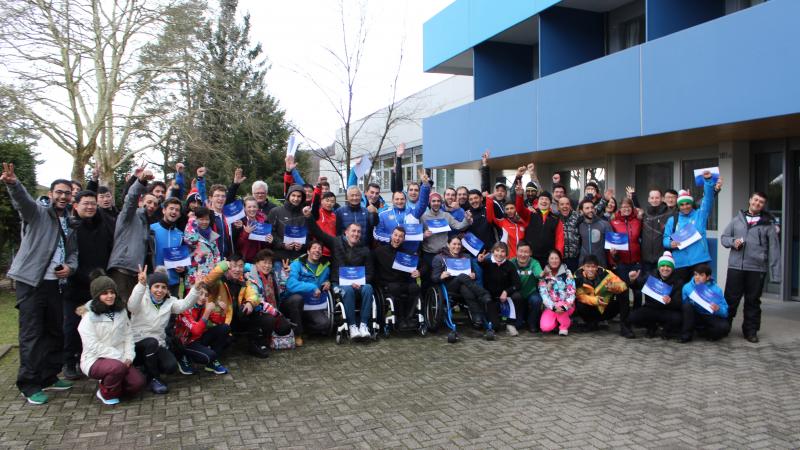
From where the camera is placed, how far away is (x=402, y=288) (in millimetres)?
7621

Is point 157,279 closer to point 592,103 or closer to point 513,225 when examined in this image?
point 513,225

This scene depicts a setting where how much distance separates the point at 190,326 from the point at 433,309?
328 centimetres

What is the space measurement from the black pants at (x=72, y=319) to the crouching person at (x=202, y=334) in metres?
0.99

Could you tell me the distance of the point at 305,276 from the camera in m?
7.36

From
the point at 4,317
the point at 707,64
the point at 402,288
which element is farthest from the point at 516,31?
the point at 4,317

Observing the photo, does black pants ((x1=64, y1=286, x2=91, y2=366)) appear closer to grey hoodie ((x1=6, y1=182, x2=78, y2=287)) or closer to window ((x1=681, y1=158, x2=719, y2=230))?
grey hoodie ((x1=6, y1=182, x2=78, y2=287))

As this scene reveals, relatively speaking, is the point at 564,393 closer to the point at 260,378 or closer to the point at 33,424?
the point at 260,378

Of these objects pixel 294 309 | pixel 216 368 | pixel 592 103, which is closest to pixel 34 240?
pixel 216 368

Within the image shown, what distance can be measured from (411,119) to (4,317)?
17.7 m

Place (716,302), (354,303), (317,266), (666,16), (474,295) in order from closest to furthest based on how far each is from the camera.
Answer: (716,302) < (354,303) < (317,266) < (474,295) < (666,16)

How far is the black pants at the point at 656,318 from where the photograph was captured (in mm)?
7234

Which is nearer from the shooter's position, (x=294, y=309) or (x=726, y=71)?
(x=294, y=309)

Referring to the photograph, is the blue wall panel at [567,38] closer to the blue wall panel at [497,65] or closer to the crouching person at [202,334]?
the blue wall panel at [497,65]

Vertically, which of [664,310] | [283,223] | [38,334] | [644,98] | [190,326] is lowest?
[664,310]
